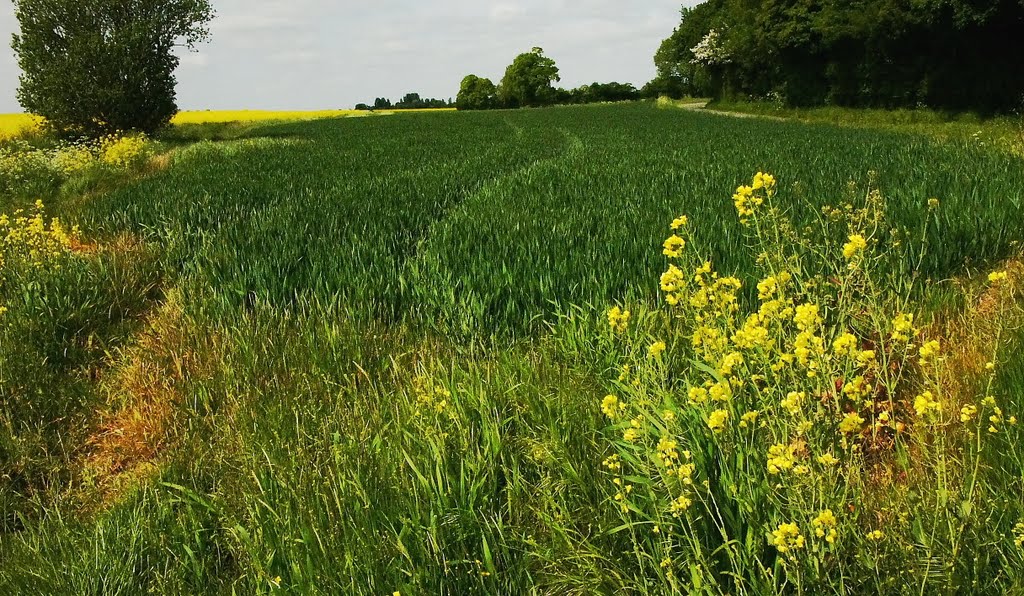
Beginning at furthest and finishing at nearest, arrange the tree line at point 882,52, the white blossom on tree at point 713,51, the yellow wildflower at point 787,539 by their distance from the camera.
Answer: the white blossom on tree at point 713,51, the tree line at point 882,52, the yellow wildflower at point 787,539

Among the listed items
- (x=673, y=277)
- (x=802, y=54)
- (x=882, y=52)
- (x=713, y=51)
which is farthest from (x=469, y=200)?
(x=713, y=51)

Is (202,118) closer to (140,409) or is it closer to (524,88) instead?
(140,409)

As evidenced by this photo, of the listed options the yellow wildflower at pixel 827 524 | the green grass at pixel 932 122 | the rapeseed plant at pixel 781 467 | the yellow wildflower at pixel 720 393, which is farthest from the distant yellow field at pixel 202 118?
the green grass at pixel 932 122

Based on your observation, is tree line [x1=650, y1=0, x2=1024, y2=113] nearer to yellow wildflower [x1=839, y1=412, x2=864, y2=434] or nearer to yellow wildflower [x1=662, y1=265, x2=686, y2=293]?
yellow wildflower [x1=662, y1=265, x2=686, y2=293]

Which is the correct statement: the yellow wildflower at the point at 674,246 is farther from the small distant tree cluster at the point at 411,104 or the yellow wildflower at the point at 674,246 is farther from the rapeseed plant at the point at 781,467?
the small distant tree cluster at the point at 411,104

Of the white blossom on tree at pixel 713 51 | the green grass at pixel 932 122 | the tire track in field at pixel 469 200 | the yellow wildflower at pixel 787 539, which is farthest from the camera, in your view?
the white blossom on tree at pixel 713 51

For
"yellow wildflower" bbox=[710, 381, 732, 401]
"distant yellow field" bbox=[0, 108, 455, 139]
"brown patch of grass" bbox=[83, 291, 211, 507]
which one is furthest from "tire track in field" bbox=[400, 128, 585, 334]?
"distant yellow field" bbox=[0, 108, 455, 139]

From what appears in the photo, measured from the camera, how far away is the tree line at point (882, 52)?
20047 mm

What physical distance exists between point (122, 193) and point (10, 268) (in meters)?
4.34

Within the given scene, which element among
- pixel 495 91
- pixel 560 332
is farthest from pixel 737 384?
pixel 495 91

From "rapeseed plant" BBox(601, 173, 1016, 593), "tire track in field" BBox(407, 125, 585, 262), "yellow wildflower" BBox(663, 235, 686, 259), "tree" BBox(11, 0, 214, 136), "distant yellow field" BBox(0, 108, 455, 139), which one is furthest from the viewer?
"distant yellow field" BBox(0, 108, 455, 139)

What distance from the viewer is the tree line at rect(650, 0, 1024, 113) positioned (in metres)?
20.0

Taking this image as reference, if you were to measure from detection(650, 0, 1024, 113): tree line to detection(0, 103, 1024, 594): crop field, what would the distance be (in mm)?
17444

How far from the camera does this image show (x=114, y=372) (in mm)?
4371
